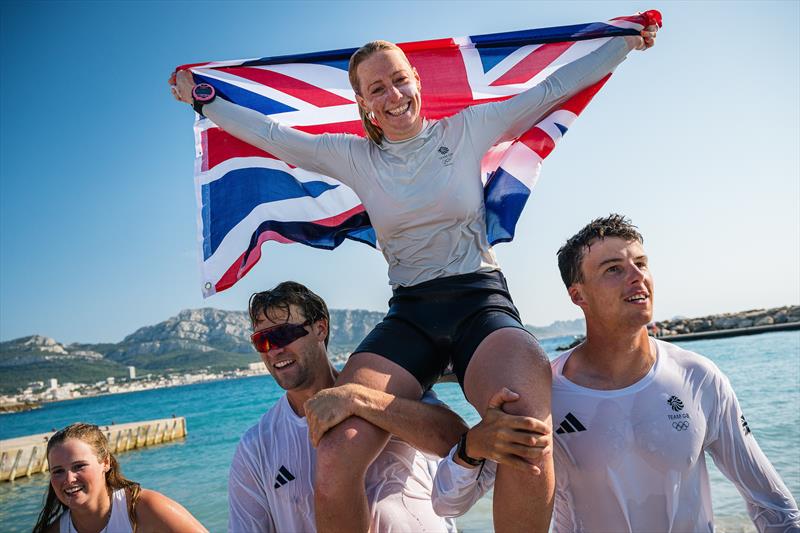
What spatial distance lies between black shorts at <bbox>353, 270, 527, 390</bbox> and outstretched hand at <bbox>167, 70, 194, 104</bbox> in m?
2.14

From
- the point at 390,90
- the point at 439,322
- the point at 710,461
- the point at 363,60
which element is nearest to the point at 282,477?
the point at 439,322

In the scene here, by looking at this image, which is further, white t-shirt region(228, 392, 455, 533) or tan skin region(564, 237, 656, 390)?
white t-shirt region(228, 392, 455, 533)

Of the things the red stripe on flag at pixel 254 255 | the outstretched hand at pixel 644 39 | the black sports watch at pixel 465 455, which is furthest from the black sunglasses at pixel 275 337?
the outstretched hand at pixel 644 39

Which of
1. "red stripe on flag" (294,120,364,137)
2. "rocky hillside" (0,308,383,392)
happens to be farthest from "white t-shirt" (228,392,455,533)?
"rocky hillside" (0,308,383,392)

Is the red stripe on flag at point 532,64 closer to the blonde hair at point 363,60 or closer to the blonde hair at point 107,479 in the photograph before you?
the blonde hair at point 363,60

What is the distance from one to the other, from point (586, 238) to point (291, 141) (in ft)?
5.80

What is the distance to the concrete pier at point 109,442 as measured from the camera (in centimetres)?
2198

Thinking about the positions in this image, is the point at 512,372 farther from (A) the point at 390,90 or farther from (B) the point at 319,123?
(B) the point at 319,123

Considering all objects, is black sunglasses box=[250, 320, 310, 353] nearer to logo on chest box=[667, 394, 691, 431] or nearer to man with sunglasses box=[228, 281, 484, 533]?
man with sunglasses box=[228, 281, 484, 533]

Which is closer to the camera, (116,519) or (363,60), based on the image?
(363,60)

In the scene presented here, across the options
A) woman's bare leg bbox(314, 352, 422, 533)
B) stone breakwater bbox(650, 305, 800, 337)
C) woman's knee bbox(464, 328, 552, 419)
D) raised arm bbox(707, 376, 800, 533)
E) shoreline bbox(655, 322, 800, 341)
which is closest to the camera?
woman's knee bbox(464, 328, 552, 419)

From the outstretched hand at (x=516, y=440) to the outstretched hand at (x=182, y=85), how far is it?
9.81ft

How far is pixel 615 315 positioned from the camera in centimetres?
→ 298

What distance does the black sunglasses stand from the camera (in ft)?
11.6
